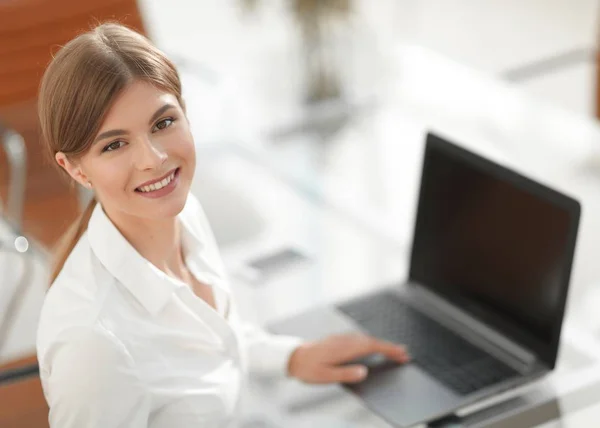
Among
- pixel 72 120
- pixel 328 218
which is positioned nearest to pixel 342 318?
pixel 328 218

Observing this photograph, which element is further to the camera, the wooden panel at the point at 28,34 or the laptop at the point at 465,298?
the wooden panel at the point at 28,34

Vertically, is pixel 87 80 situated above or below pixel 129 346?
above


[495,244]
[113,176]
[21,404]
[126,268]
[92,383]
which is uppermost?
[495,244]

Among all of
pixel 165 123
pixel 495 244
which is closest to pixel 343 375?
pixel 495 244

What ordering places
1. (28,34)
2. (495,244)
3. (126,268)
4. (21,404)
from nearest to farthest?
(126,268) < (21,404) < (495,244) < (28,34)

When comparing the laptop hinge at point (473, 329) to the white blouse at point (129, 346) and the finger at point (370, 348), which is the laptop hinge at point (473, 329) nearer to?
the finger at point (370, 348)

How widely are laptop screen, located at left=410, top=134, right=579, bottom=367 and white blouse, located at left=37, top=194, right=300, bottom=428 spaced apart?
0.50 metres

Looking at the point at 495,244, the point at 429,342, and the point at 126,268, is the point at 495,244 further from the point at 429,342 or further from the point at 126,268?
the point at 126,268

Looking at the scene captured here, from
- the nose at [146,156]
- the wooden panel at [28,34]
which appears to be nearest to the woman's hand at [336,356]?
the nose at [146,156]

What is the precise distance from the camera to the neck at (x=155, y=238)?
156 centimetres

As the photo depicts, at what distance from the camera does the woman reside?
1401 mm

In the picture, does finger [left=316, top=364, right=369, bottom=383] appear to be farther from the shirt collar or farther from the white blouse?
the shirt collar

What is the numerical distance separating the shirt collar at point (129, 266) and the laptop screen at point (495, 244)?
0.62 m

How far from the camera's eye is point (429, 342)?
1922 mm
